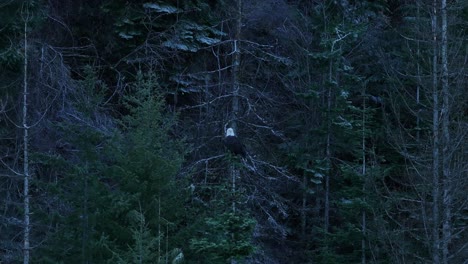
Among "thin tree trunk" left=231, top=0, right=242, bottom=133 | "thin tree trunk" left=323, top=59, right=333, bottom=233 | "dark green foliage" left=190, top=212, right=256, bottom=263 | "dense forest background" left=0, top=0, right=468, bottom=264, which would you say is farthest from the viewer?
"thin tree trunk" left=323, top=59, right=333, bottom=233

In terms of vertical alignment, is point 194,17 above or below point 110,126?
above

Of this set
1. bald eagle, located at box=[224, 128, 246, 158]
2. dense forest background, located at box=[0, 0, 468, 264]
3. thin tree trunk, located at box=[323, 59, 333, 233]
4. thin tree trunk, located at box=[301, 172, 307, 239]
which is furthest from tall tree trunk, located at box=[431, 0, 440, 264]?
thin tree trunk, located at box=[301, 172, 307, 239]

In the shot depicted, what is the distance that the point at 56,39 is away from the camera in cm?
1814

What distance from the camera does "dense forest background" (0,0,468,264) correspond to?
12391 mm

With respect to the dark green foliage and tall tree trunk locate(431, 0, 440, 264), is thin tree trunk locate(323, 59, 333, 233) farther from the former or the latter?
the dark green foliage

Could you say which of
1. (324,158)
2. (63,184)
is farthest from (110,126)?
(324,158)

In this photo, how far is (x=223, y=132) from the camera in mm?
16281

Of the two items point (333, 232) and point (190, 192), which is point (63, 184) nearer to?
point (190, 192)

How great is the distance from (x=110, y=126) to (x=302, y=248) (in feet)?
24.7

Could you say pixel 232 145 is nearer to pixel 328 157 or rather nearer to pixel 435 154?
pixel 435 154

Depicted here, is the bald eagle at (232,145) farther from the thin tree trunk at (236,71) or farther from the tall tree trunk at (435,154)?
the tall tree trunk at (435,154)

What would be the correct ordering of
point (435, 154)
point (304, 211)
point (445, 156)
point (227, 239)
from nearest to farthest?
point (227, 239)
point (445, 156)
point (435, 154)
point (304, 211)

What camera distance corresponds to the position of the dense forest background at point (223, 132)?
1239 centimetres

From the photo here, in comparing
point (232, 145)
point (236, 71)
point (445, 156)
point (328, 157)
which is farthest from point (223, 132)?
point (445, 156)
